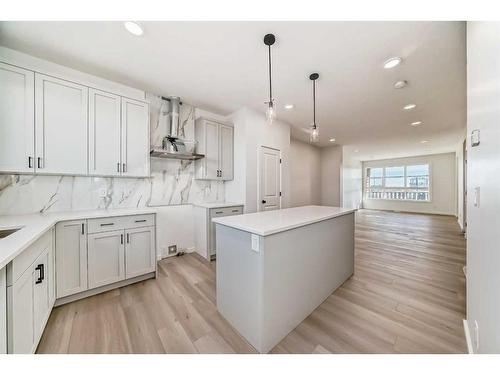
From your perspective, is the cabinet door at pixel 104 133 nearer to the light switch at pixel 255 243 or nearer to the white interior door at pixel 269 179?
the light switch at pixel 255 243

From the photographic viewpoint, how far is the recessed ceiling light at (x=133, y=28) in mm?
1638

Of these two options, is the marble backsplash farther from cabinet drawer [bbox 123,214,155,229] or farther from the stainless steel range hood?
cabinet drawer [bbox 123,214,155,229]

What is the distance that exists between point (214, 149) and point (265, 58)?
5.63ft

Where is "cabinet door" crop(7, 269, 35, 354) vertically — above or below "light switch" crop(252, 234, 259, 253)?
below

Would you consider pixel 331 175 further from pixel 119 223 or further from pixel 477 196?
pixel 119 223

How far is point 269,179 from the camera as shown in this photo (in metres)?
3.84

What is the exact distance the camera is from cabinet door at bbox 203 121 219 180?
10.8ft

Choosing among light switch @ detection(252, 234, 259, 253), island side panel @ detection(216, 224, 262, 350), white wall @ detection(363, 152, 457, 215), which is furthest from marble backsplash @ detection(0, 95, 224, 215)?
white wall @ detection(363, 152, 457, 215)

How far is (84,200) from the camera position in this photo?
2428mm

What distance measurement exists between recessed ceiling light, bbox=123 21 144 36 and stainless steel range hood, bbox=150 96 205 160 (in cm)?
128

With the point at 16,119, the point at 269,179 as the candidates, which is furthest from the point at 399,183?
the point at 16,119
